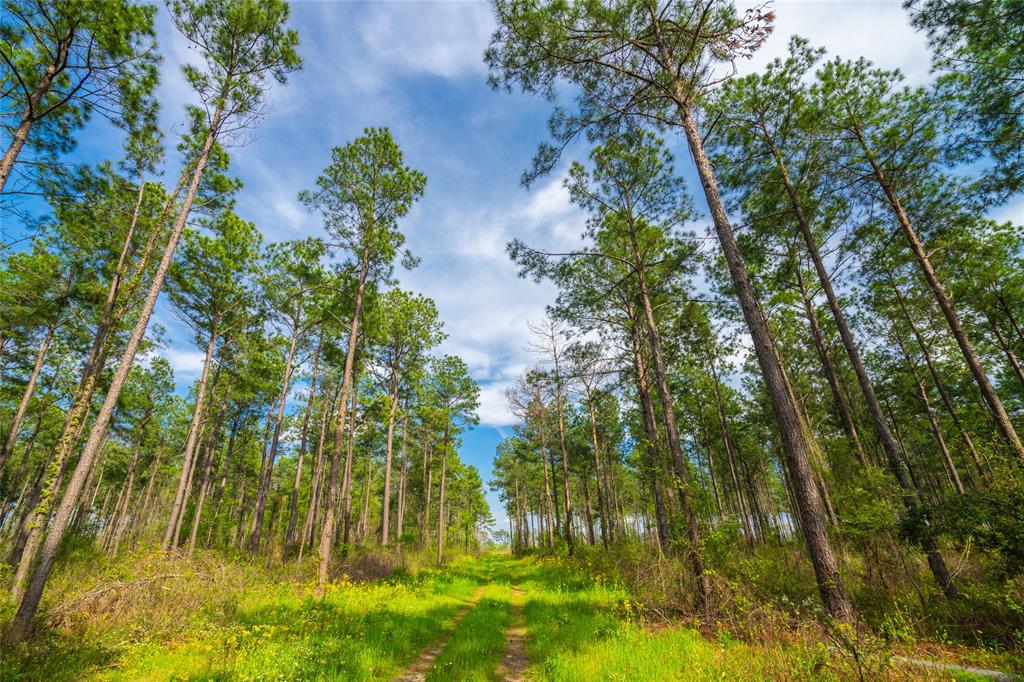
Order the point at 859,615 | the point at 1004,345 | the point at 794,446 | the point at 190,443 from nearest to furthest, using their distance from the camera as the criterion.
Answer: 1. the point at 794,446
2. the point at 859,615
3. the point at 190,443
4. the point at 1004,345

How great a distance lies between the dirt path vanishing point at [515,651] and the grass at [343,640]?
145 mm

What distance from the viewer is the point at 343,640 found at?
5930 millimetres

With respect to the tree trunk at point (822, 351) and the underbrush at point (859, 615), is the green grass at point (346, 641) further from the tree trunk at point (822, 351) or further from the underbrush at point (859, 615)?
the tree trunk at point (822, 351)

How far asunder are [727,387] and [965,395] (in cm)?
1519

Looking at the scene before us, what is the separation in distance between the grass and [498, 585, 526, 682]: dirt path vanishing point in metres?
0.14

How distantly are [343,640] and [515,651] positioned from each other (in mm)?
3048

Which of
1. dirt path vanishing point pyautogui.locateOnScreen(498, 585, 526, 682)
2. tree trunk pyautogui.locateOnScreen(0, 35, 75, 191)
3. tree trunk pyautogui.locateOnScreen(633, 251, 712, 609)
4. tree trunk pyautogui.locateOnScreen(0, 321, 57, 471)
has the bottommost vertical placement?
dirt path vanishing point pyautogui.locateOnScreen(498, 585, 526, 682)

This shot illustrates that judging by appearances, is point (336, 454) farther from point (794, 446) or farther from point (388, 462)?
point (794, 446)

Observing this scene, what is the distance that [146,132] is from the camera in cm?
913

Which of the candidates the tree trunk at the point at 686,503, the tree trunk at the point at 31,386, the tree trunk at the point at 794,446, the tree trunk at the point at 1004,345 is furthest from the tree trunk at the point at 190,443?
the tree trunk at the point at 1004,345

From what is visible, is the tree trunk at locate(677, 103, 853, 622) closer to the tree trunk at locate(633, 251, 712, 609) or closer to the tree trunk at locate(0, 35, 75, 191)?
the tree trunk at locate(633, 251, 712, 609)

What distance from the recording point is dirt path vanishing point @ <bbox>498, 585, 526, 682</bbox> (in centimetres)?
546

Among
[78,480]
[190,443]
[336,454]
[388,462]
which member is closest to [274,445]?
[190,443]

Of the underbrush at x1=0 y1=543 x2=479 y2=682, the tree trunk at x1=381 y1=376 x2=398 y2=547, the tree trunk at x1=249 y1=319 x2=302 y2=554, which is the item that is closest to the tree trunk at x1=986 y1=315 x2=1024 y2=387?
the underbrush at x1=0 y1=543 x2=479 y2=682
